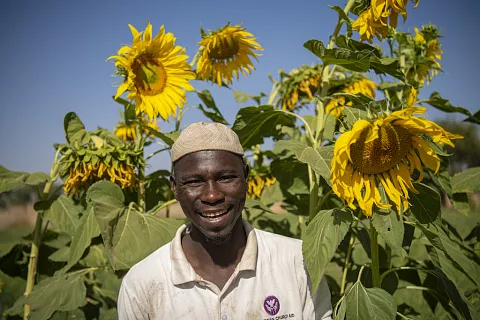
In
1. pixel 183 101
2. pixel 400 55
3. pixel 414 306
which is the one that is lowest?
pixel 414 306

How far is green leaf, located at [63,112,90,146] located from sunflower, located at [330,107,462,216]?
152 centimetres

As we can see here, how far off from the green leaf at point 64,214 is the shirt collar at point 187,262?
3.64ft

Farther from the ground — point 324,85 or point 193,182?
point 324,85

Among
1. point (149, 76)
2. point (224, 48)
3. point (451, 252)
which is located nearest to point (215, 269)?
point (451, 252)

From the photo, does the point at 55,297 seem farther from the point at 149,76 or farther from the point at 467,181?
the point at 467,181

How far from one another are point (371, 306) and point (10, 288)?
2.52 m

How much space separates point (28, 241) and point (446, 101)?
9.40ft

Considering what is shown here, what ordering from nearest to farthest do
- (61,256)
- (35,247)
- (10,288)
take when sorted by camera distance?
(35,247)
(61,256)
(10,288)

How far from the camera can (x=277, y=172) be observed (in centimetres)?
270

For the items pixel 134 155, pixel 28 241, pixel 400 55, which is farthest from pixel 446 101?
pixel 28 241

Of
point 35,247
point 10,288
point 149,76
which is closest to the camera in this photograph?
point 149,76

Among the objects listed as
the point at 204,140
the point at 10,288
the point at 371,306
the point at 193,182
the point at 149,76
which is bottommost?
the point at 371,306

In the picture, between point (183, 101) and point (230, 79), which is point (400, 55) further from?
point (183, 101)

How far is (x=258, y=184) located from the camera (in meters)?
3.40
